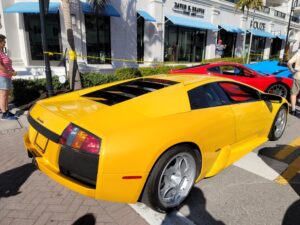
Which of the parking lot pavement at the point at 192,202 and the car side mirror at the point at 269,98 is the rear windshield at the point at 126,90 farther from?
the car side mirror at the point at 269,98

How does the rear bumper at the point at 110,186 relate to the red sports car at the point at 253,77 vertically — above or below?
below

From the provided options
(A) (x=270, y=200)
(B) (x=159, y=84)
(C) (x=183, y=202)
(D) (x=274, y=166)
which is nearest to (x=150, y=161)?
(C) (x=183, y=202)

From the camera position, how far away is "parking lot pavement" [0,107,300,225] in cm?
251

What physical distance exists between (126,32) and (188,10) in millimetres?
5595

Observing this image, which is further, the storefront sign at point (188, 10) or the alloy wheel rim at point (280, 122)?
the storefront sign at point (188, 10)

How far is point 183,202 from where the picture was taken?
278 cm

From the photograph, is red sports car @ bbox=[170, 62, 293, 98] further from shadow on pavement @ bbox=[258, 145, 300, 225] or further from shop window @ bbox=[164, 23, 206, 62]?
shop window @ bbox=[164, 23, 206, 62]

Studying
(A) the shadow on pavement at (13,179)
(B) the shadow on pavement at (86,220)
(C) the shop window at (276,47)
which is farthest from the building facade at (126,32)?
(C) the shop window at (276,47)

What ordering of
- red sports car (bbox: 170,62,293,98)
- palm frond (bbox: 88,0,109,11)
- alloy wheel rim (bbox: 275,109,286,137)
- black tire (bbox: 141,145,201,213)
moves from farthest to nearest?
palm frond (bbox: 88,0,109,11) < red sports car (bbox: 170,62,293,98) < alloy wheel rim (bbox: 275,109,286,137) < black tire (bbox: 141,145,201,213)

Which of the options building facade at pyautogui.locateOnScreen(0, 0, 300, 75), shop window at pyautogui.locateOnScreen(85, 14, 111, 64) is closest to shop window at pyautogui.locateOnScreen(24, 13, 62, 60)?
building facade at pyautogui.locateOnScreen(0, 0, 300, 75)

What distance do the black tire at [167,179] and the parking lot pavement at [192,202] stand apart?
0.15m

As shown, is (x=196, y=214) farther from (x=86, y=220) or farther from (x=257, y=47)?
(x=257, y=47)

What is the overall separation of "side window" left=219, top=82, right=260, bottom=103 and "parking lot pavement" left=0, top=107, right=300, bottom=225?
37.8 inches

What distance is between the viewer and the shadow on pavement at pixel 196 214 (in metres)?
2.49
